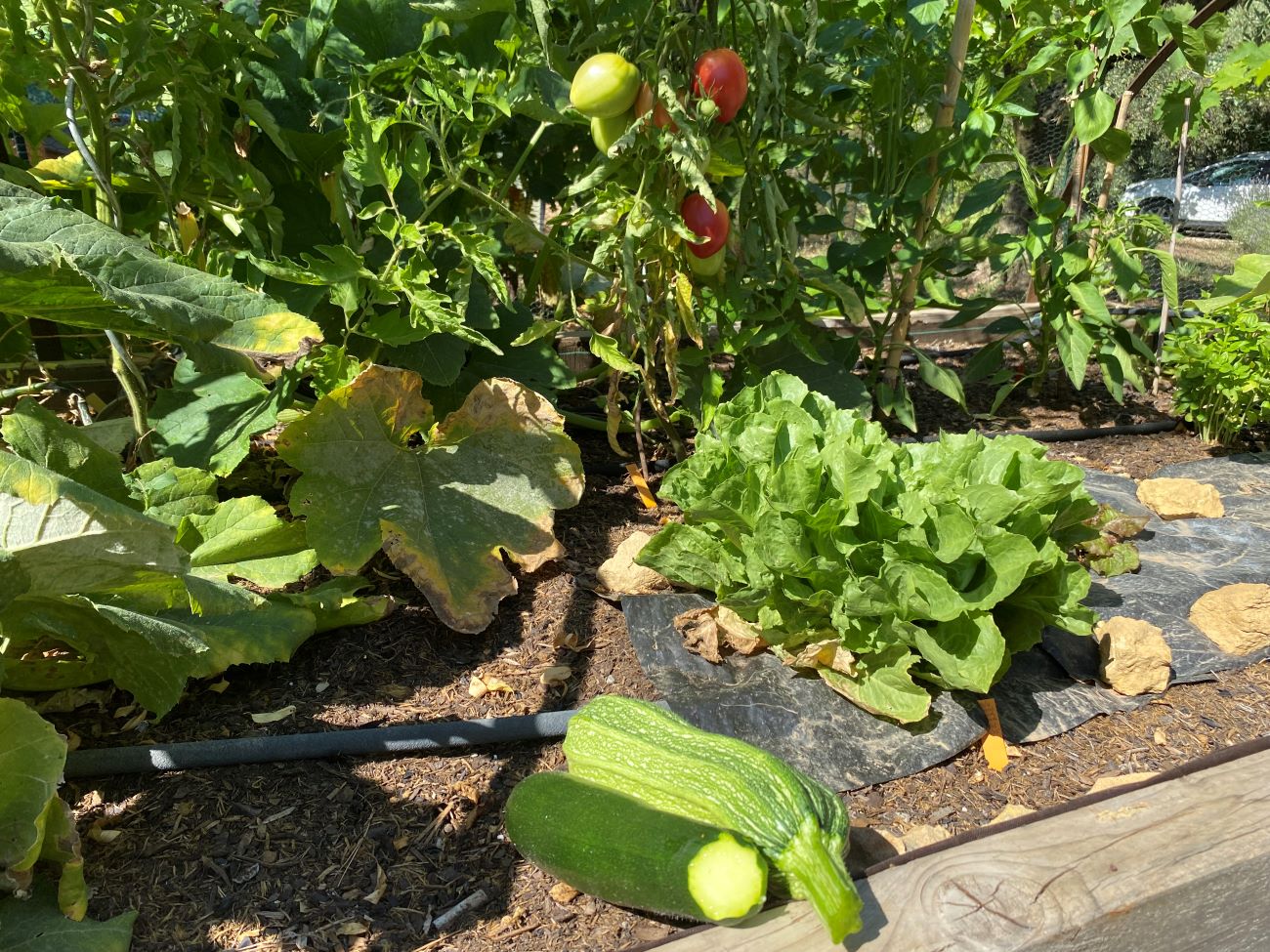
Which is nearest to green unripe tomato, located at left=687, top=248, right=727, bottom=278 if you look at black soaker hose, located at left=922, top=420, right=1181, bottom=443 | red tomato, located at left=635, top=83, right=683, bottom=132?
red tomato, located at left=635, top=83, right=683, bottom=132

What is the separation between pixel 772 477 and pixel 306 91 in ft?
5.56

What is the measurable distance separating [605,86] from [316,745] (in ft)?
4.82

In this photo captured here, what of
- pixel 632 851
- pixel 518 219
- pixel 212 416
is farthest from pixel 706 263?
pixel 632 851

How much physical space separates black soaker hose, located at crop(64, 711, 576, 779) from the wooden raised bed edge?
2.00 ft

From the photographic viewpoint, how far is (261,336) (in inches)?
66.0

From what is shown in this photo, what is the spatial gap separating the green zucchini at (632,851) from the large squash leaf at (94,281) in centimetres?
94

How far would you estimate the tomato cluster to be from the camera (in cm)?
199

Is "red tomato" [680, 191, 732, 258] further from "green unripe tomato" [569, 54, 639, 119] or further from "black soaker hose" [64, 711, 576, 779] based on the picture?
"black soaker hose" [64, 711, 576, 779]

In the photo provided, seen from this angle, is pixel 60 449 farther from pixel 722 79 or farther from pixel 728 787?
pixel 722 79

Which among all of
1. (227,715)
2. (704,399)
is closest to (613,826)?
(227,715)

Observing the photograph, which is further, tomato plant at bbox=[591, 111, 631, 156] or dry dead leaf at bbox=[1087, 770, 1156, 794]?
tomato plant at bbox=[591, 111, 631, 156]

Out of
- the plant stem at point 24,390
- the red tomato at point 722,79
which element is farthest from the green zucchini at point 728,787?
the plant stem at point 24,390

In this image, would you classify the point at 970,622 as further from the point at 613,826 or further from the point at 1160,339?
the point at 1160,339

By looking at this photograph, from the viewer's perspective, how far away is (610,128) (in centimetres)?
214
